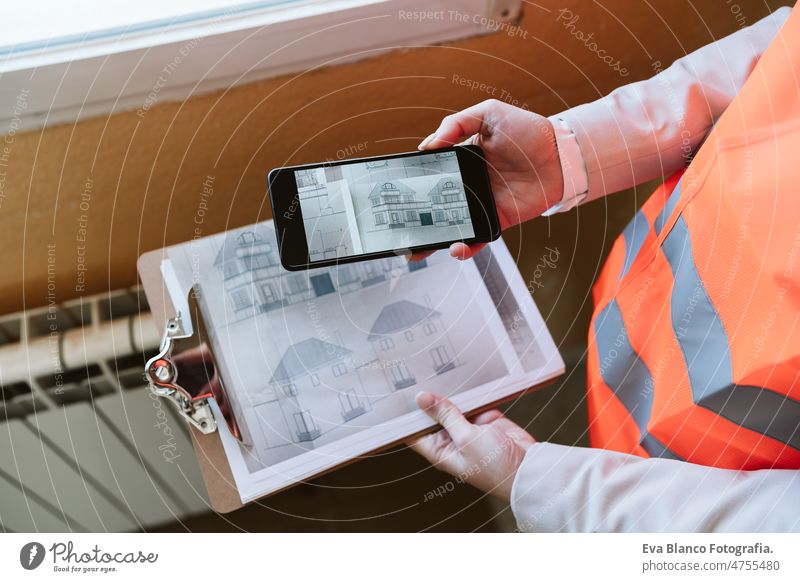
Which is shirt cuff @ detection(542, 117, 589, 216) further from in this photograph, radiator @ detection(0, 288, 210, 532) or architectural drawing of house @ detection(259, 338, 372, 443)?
radiator @ detection(0, 288, 210, 532)

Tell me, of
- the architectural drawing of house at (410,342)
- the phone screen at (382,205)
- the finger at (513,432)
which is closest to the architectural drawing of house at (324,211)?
the phone screen at (382,205)

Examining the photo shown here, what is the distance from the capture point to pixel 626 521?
35cm

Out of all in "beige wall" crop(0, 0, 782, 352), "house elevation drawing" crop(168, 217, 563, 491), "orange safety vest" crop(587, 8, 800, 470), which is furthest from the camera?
"beige wall" crop(0, 0, 782, 352)

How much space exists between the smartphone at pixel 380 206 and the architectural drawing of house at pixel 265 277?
78 mm

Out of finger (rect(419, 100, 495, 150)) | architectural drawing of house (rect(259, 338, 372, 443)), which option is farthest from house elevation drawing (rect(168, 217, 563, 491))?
finger (rect(419, 100, 495, 150))

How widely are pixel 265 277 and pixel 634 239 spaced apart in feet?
1.06

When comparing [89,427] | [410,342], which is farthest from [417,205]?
[89,427]

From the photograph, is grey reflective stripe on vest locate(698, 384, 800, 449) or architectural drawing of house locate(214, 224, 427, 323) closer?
grey reflective stripe on vest locate(698, 384, 800, 449)

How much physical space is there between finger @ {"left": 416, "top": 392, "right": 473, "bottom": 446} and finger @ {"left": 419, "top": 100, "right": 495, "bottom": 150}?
0.63 feet

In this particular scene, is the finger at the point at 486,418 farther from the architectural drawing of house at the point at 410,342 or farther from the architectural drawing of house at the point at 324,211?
the architectural drawing of house at the point at 324,211

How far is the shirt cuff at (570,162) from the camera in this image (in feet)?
1.42

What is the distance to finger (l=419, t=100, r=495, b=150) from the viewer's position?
0.40 metres
